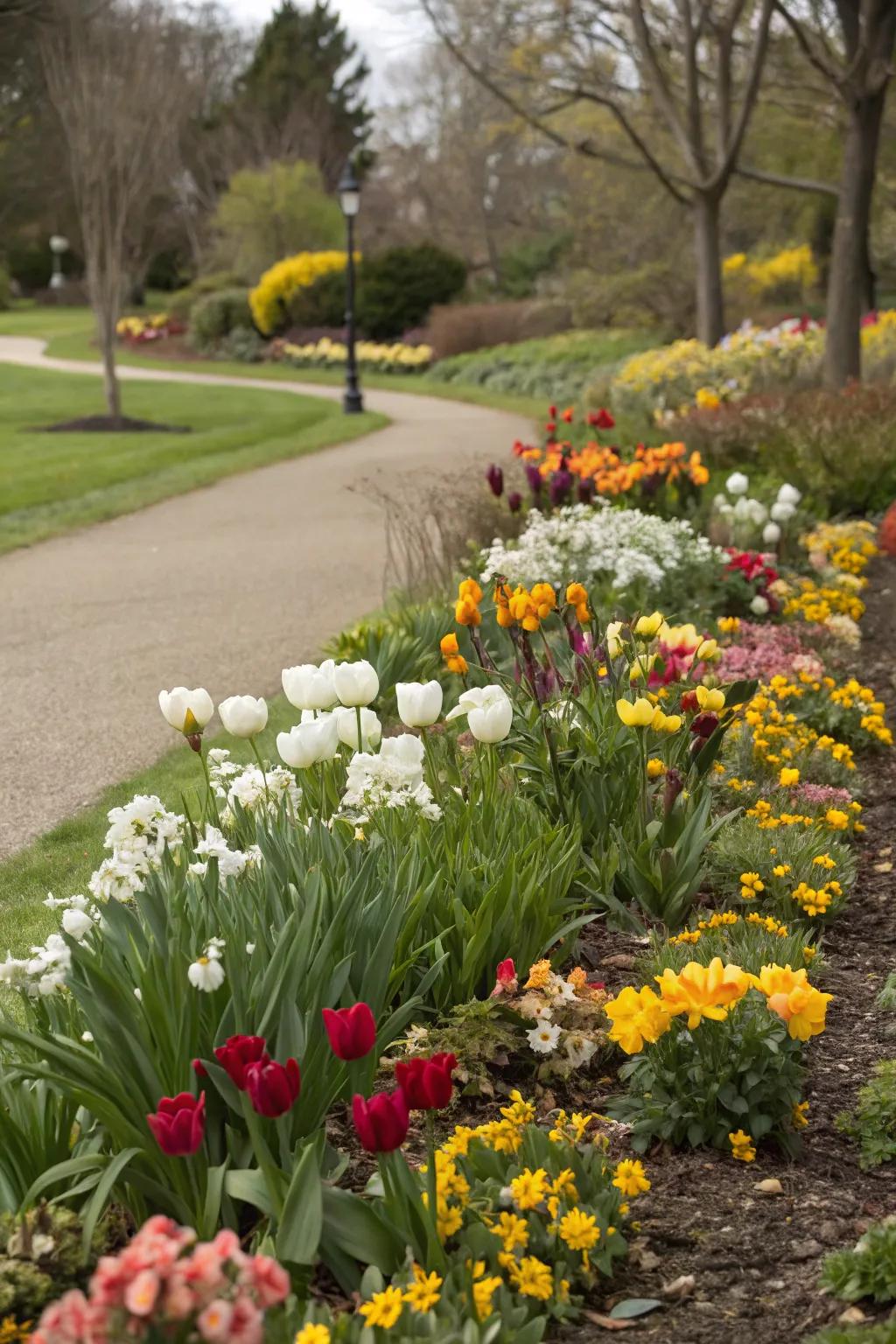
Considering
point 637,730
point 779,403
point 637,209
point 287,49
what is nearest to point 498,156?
point 287,49

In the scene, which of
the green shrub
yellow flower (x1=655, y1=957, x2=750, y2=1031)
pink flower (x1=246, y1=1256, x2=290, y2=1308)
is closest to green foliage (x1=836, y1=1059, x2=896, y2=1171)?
yellow flower (x1=655, y1=957, x2=750, y2=1031)

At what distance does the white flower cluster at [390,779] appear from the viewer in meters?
3.57

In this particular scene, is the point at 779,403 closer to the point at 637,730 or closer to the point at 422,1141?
the point at 637,730

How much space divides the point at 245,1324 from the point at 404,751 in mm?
2040

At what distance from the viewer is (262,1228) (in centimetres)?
248

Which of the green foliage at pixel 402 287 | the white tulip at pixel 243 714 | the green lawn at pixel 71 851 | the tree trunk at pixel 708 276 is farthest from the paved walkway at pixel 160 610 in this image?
the green foliage at pixel 402 287

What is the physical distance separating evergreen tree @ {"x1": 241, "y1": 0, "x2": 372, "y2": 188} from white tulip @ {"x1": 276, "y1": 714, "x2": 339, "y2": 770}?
47.6 meters

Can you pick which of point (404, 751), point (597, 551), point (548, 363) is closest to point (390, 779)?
point (404, 751)

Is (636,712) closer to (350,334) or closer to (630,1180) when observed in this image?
(630,1180)

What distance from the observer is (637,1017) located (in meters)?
2.81

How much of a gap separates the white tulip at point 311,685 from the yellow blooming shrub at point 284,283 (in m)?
29.7

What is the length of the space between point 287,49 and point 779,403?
1886 inches

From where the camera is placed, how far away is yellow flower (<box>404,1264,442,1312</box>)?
6.92 ft

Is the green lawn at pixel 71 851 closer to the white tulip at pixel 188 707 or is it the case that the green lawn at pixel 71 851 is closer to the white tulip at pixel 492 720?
the white tulip at pixel 188 707
